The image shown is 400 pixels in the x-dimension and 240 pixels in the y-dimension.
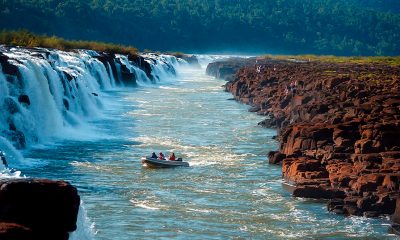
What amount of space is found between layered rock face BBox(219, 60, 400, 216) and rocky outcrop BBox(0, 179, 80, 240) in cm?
1271

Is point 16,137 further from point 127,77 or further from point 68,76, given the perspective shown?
point 127,77

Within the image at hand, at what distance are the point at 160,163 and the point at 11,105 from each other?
10511 millimetres

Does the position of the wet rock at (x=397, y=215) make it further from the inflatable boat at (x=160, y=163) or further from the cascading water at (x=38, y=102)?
the cascading water at (x=38, y=102)

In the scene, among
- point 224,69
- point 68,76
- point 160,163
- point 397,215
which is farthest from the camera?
point 224,69

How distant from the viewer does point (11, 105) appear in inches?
1652

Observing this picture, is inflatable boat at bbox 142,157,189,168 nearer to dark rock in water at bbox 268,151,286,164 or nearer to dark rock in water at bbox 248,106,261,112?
dark rock in water at bbox 268,151,286,164

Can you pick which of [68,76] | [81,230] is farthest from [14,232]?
[68,76]

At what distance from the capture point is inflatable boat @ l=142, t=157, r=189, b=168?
35.6 m

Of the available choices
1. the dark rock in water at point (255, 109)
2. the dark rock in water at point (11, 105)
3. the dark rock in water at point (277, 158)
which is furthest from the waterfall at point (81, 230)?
the dark rock in water at point (255, 109)

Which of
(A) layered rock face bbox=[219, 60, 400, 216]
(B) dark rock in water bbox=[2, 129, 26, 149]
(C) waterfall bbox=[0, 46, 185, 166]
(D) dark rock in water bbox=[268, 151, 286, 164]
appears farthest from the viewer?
(C) waterfall bbox=[0, 46, 185, 166]

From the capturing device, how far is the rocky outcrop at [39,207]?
54.3 feet

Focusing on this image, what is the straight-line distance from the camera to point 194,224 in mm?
26375

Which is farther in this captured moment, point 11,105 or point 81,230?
point 11,105

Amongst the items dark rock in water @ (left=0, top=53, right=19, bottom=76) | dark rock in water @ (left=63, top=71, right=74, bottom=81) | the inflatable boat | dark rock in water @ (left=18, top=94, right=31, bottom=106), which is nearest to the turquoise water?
the inflatable boat
